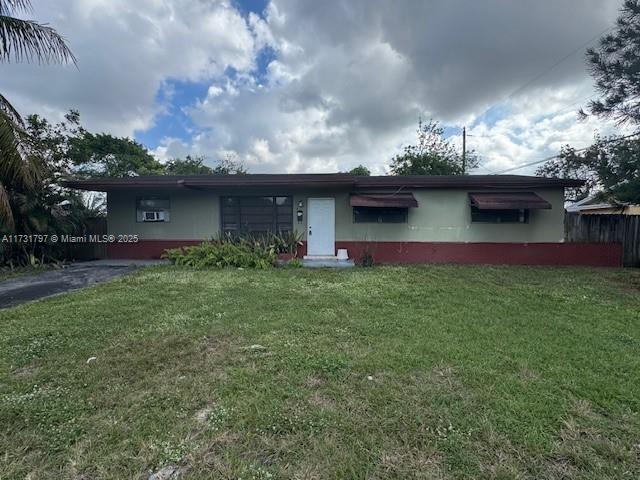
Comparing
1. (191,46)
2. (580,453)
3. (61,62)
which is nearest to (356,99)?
(191,46)

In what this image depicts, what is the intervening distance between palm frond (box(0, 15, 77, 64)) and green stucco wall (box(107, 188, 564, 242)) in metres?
4.69

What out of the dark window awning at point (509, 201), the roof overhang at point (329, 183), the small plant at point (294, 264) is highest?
the roof overhang at point (329, 183)

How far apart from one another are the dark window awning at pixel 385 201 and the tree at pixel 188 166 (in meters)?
19.3

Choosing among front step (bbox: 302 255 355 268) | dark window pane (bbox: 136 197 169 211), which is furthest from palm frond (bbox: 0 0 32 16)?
front step (bbox: 302 255 355 268)

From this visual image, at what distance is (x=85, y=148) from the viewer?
47.9 ft

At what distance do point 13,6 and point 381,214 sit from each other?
9330mm

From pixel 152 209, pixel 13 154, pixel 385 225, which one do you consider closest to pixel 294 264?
pixel 385 225

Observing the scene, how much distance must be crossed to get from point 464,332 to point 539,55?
11405mm

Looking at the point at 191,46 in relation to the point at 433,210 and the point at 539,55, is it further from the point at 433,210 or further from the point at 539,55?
the point at 539,55

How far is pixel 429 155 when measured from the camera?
22516 mm

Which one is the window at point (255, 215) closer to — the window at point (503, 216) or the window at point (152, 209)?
the window at point (152, 209)

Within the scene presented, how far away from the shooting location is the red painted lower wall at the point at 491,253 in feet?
30.5

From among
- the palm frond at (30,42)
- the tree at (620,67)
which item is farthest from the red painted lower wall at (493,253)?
the palm frond at (30,42)

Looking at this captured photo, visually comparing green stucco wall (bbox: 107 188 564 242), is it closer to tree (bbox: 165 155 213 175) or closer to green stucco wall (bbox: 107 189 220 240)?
green stucco wall (bbox: 107 189 220 240)
